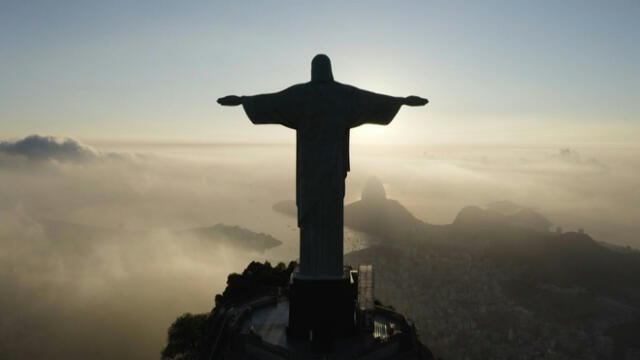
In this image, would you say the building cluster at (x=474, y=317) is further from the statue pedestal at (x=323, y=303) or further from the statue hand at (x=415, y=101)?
the statue hand at (x=415, y=101)

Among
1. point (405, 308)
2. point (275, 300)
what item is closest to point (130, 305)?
point (405, 308)

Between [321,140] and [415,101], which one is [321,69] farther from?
[415,101]

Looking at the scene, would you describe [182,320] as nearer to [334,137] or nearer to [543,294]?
[334,137]

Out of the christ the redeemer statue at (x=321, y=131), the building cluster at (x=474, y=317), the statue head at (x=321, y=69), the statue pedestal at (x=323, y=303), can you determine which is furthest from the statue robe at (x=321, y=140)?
the building cluster at (x=474, y=317)

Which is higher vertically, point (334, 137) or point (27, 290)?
point (334, 137)

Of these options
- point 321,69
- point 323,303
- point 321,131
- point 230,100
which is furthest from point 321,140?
point 323,303

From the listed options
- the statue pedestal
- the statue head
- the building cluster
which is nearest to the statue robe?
the statue head

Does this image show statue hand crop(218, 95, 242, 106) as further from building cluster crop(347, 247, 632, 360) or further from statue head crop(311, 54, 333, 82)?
building cluster crop(347, 247, 632, 360)
